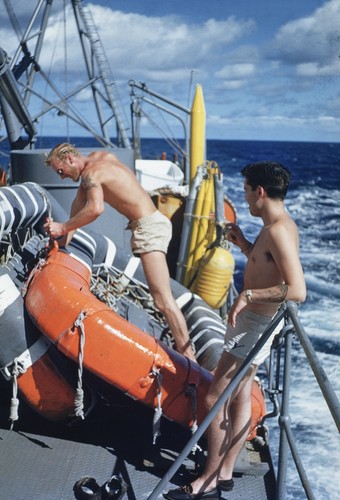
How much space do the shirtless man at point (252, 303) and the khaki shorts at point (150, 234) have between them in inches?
44.0

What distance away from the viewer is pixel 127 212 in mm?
4312

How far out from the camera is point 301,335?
86.0 inches

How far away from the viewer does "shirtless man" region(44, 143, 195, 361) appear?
3955mm

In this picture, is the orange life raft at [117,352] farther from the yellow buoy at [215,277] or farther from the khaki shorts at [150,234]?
the yellow buoy at [215,277]

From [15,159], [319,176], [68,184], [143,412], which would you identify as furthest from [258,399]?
[319,176]

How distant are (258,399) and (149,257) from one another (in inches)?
51.4

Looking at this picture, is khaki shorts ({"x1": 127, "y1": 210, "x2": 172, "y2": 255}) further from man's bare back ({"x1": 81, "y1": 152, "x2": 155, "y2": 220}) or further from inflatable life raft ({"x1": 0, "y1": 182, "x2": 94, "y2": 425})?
inflatable life raft ({"x1": 0, "y1": 182, "x2": 94, "y2": 425})

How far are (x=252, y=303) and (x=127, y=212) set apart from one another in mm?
1788

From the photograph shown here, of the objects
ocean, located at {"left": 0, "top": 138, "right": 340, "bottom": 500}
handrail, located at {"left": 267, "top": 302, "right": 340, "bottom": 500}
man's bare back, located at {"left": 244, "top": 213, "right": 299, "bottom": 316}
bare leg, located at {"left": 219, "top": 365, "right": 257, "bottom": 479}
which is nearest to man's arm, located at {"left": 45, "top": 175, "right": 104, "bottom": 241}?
man's bare back, located at {"left": 244, "top": 213, "right": 299, "bottom": 316}

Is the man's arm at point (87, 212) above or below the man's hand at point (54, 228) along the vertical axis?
above

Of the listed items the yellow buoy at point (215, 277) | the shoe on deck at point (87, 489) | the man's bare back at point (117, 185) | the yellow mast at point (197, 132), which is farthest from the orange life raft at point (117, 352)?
the yellow mast at point (197, 132)

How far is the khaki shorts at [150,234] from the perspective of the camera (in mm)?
4148

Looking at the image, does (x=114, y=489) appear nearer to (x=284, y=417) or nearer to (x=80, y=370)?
(x=80, y=370)

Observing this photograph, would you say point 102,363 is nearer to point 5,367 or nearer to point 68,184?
point 5,367
